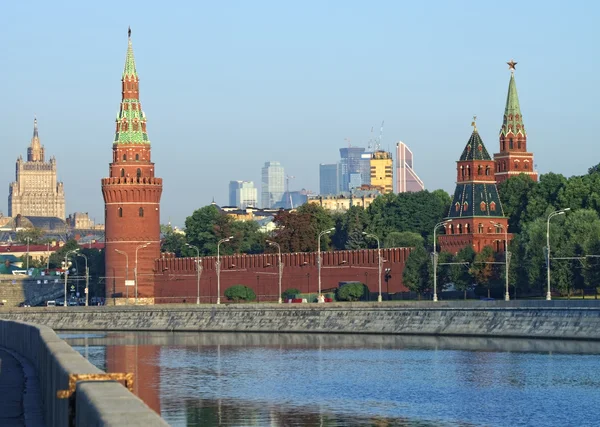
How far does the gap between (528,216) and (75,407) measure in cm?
9749

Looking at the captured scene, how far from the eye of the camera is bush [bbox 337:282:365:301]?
10462 centimetres

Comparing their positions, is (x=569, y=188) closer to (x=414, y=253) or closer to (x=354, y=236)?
(x=414, y=253)

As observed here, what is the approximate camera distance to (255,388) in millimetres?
48250

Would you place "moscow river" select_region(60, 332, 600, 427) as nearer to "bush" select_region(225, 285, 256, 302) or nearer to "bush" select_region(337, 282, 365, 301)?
"bush" select_region(337, 282, 365, 301)

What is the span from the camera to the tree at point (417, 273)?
101688 millimetres

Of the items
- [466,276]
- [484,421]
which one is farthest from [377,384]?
[466,276]

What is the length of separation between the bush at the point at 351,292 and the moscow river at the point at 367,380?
25692 mm

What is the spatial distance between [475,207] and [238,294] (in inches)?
876

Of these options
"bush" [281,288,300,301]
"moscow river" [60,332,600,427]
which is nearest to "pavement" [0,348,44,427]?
"moscow river" [60,332,600,427]

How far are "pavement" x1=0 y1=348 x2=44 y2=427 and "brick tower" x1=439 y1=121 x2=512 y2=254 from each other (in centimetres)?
6778

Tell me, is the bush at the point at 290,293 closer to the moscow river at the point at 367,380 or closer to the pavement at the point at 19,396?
the moscow river at the point at 367,380

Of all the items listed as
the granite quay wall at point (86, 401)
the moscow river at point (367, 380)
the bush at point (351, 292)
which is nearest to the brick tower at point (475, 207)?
the bush at point (351, 292)

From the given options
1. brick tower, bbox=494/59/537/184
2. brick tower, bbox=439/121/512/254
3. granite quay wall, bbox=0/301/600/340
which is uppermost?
brick tower, bbox=494/59/537/184

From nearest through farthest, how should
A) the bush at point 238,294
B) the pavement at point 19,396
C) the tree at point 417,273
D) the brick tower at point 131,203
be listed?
the pavement at point 19,396 < the tree at point 417,273 < the bush at point 238,294 < the brick tower at point 131,203
